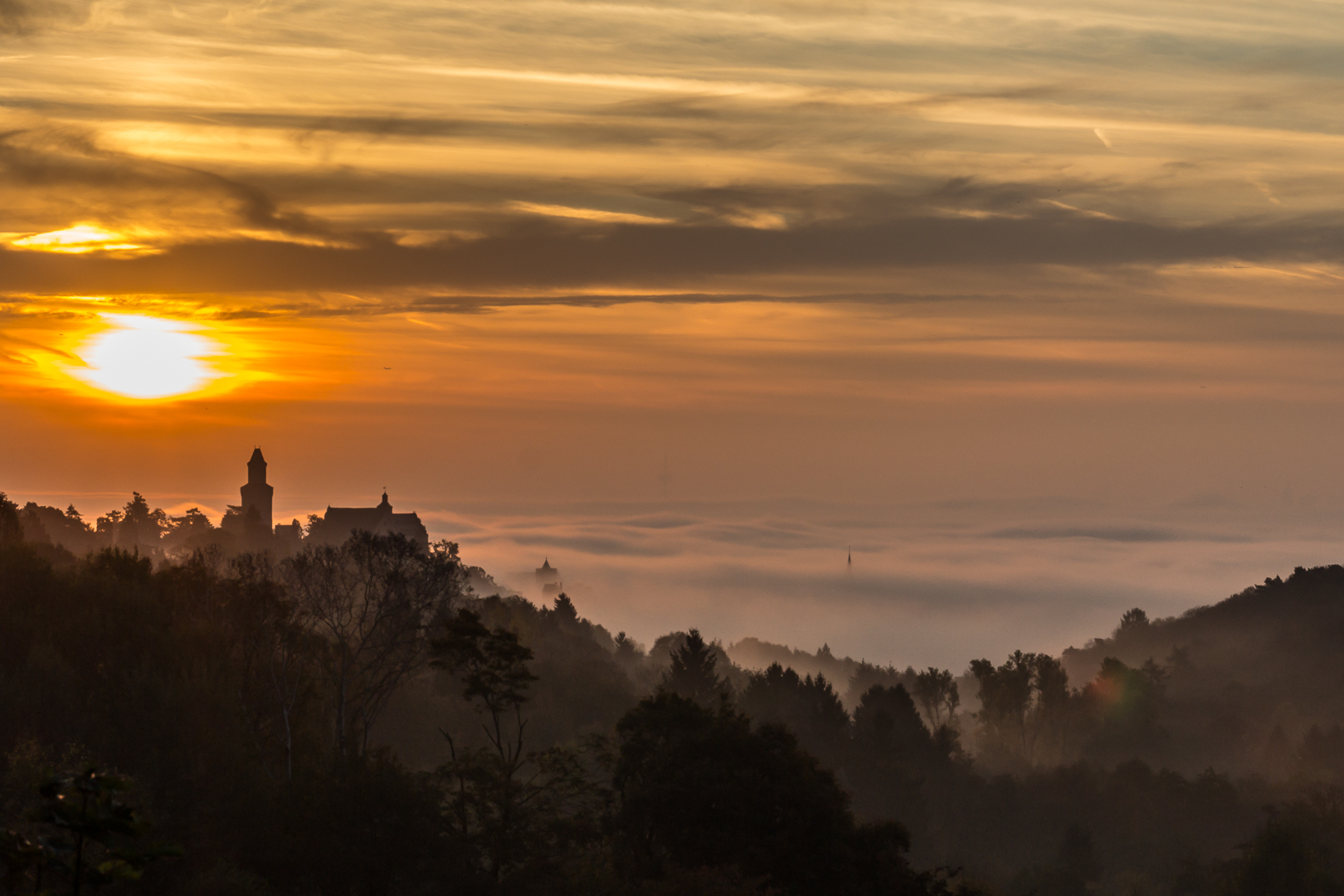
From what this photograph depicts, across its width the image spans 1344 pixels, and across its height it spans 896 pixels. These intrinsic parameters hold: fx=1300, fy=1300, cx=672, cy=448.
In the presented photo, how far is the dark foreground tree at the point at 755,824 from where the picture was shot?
53.9 meters

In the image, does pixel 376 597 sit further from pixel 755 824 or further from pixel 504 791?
pixel 755 824

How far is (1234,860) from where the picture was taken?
307 feet

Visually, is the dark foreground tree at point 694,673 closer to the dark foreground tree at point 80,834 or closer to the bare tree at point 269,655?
the bare tree at point 269,655

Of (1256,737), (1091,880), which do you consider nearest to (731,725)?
(1091,880)

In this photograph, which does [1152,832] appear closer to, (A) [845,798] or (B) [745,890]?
(A) [845,798]

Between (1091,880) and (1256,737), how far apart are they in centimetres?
9336

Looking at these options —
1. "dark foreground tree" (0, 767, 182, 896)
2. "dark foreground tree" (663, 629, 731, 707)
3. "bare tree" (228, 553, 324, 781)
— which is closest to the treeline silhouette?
"dark foreground tree" (0, 767, 182, 896)

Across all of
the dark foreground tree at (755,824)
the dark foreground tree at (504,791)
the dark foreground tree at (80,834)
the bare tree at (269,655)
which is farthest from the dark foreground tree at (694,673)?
the dark foreground tree at (80,834)

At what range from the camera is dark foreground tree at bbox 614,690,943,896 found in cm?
5391

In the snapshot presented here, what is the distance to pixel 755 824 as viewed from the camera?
5503 cm

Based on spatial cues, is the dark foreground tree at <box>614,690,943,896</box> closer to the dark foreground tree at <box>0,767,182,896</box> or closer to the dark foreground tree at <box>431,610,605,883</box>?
the dark foreground tree at <box>431,610,605,883</box>

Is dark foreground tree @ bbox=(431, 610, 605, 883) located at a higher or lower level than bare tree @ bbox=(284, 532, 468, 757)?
lower

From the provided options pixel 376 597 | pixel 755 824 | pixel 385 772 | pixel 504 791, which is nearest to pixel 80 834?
pixel 755 824

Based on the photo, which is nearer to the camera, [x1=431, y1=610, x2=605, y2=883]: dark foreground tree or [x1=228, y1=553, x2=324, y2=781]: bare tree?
[x1=431, y1=610, x2=605, y2=883]: dark foreground tree
